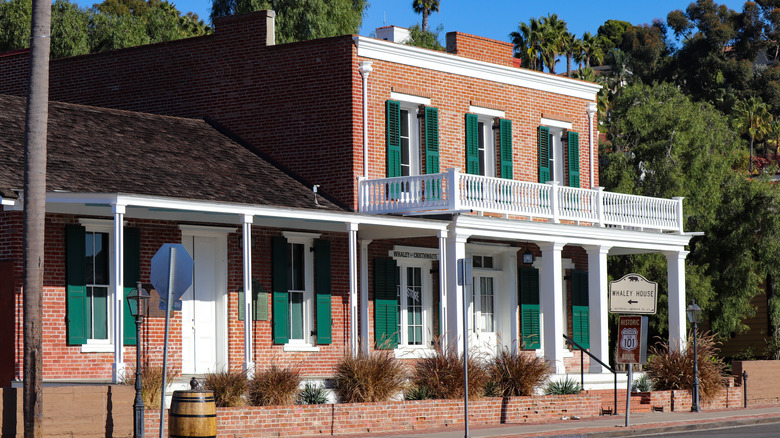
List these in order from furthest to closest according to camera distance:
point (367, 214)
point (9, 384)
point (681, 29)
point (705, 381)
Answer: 1. point (681, 29)
2. point (705, 381)
3. point (367, 214)
4. point (9, 384)

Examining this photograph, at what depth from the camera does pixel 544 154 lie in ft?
101

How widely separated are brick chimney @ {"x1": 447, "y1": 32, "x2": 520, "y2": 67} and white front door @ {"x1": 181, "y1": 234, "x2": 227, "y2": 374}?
847cm

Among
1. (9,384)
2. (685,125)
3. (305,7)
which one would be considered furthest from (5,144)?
(305,7)

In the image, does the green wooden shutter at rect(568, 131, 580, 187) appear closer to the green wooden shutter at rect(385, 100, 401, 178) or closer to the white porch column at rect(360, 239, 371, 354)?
the green wooden shutter at rect(385, 100, 401, 178)

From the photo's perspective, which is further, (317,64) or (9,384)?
(317,64)

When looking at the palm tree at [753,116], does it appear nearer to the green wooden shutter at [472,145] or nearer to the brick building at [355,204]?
the brick building at [355,204]

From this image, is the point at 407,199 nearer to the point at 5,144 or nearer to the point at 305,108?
the point at 305,108

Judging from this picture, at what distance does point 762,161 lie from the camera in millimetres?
82812

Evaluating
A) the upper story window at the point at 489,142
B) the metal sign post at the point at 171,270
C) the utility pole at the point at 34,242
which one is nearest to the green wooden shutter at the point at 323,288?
the upper story window at the point at 489,142

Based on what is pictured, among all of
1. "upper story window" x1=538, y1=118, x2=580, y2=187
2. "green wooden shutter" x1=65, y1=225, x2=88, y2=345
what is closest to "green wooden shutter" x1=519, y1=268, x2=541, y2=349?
"upper story window" x1=538, y1=118, x2=580, y2=187

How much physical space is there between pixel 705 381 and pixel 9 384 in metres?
15.0

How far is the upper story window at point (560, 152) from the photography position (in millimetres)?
30938

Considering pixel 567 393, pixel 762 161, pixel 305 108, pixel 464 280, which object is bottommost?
pixel 567 393

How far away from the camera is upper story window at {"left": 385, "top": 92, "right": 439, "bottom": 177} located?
2712 cm
